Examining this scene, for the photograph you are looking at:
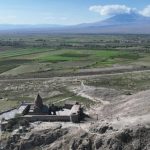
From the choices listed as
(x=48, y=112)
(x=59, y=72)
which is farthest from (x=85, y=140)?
(x=59, y=72)

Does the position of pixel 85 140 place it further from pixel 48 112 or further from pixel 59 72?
pixel 59 72

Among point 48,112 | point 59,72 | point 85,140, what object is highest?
point 48,112

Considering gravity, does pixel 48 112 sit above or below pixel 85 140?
above

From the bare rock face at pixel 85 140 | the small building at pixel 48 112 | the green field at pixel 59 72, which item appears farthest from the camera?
the green field at pixel 59 72

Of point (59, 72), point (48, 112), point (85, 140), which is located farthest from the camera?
point (59, 72)

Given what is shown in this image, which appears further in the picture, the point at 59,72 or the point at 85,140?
the point at 59,72

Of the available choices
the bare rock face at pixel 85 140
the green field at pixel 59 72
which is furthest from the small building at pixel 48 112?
the green field at pixel 59 72

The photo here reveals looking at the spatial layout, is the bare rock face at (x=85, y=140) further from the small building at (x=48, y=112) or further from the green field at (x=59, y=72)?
the green field at (x=59, y=72)

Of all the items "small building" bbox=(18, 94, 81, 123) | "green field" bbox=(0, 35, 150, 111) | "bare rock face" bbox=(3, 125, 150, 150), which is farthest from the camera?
"green field" bbox=(0, 35, 150, 111)

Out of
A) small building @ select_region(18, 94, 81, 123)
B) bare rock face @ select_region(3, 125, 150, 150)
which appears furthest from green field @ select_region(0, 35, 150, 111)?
bare rock face @ select_region(3, 125, 150, 150)

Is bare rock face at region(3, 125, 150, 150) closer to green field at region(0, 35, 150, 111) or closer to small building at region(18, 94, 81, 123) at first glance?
small building at region(18, 94, 81, 123)

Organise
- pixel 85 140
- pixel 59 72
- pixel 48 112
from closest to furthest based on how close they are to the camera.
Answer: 1. pixel 85 140
2. pixel 48 112
3. pixel 59 72

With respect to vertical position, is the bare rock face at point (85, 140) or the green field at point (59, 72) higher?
the bare rock face at point (85, 140)

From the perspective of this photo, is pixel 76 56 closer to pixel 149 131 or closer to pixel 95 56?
pixel 95 56
